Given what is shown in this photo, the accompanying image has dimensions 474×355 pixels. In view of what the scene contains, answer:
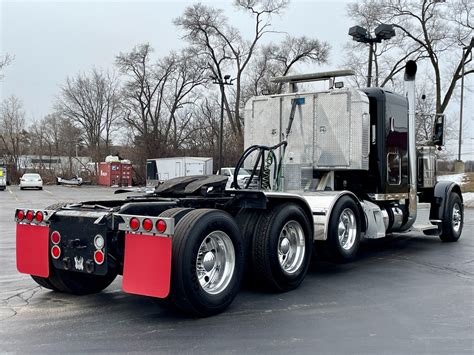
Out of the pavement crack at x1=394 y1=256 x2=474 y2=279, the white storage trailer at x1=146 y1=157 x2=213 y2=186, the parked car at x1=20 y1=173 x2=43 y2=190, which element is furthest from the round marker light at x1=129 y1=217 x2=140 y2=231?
the parked car at x1=20 y1=173 x2=43 y2=190

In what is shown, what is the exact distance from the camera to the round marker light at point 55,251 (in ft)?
17.7

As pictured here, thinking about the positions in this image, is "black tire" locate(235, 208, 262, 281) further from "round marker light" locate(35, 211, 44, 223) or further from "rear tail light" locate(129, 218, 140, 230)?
"round marker light" locate(35, 211, 44, 223)

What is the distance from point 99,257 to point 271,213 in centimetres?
216

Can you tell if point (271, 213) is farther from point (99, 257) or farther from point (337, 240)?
point (99, 257)

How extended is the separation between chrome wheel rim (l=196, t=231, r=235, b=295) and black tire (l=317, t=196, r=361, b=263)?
216cm

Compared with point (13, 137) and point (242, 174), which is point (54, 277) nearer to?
point (242, 174)

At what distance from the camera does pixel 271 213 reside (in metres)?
6.21

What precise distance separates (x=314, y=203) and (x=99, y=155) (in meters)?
56.8

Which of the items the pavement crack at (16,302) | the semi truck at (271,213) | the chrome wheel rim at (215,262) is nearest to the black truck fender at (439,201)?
the semi truck at (271,213)

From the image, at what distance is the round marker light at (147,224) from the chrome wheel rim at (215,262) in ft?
1.92

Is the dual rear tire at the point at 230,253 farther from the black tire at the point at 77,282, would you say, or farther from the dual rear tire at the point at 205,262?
the black tire at the point at 77,282

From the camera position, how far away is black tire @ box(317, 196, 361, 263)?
7184mm

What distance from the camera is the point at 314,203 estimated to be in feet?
24.4

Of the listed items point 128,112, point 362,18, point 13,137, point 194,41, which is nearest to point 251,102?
point 362,18
